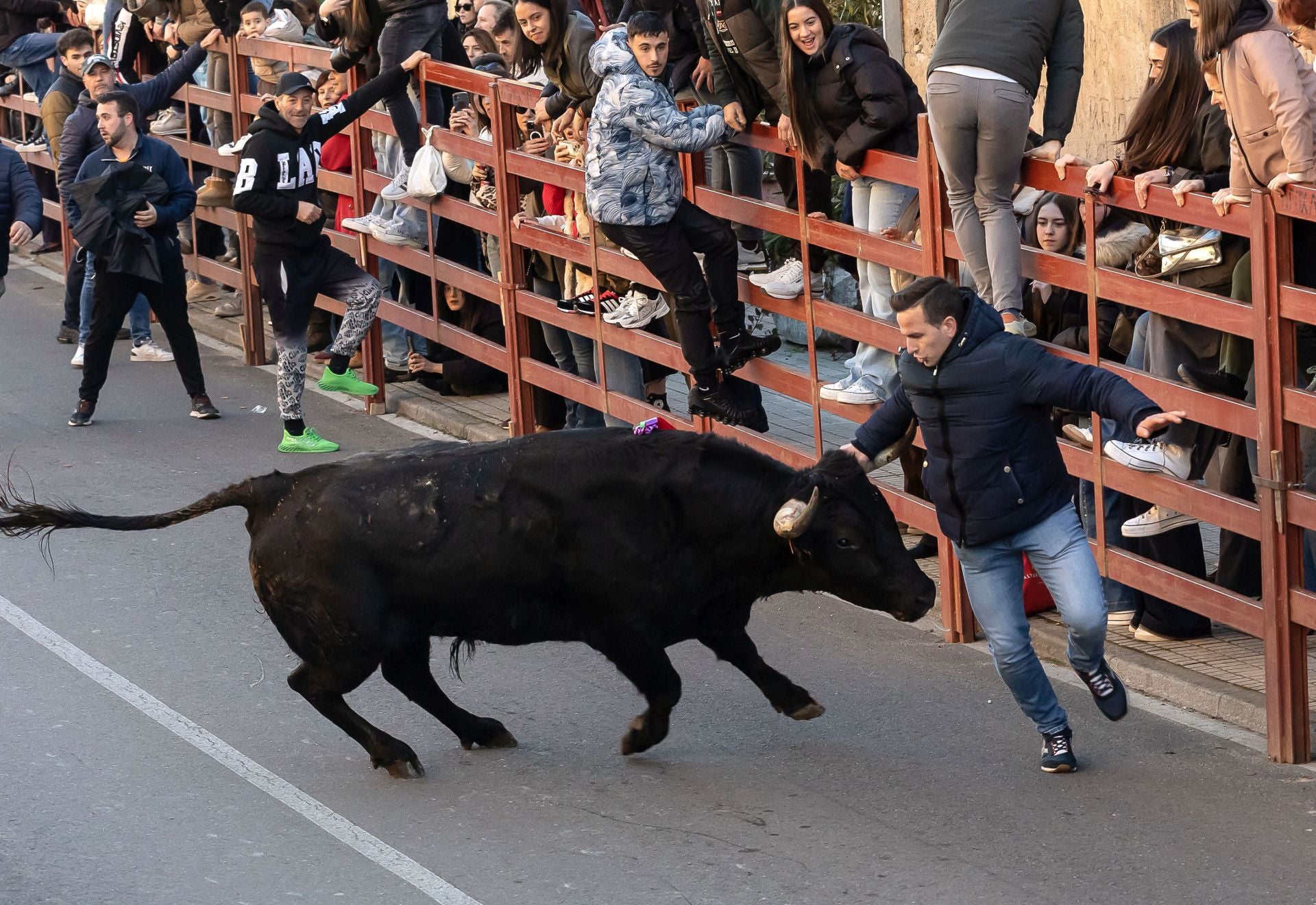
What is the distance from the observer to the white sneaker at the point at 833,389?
8.52 metres

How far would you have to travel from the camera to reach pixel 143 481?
1060 cm

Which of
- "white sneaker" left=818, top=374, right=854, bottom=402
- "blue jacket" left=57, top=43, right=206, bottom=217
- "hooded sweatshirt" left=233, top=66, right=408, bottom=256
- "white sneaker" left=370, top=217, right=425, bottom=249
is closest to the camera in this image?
"white sneaker" left=818, top=374, right=854, bottom=402

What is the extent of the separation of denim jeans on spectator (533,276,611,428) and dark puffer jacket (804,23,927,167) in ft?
8.52

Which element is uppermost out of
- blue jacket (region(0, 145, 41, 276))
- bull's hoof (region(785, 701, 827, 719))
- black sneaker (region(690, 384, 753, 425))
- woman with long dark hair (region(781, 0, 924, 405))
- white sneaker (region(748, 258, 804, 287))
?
woman with long dark hair (region(781, 0, 924, 405))

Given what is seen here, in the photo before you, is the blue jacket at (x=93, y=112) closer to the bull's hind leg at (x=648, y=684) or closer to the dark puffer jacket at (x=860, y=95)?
the dark puffer jacket at (x=860, y=95)

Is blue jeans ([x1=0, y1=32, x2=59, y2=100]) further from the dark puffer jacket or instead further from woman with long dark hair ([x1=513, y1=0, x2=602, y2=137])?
the dark puffer jacket

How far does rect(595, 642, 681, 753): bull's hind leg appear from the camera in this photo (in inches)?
264

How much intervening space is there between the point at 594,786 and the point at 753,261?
4.42m

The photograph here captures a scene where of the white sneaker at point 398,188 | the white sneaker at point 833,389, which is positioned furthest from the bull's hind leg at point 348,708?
the white sneaker at point 398,188

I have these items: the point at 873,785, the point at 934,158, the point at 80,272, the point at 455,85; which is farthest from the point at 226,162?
the point at 873,785

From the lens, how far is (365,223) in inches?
465

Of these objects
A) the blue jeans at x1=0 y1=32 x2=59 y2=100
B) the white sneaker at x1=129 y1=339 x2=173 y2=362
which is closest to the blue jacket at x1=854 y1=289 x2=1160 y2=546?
the white sneaker at x1=129 y1=339 x2=173 y2=362

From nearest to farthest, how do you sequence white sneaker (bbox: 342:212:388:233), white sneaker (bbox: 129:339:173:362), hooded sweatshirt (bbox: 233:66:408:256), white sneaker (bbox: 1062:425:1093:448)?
white sneaker (bbox: 1062:425:1093:448)
hooded sweatshirt (bbox: 233:66:408:256)
white sneaker (bbox: 342:212:388:233)
white sneaker (bbox: 129:339:173:362)

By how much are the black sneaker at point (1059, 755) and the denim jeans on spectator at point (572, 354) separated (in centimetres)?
424
